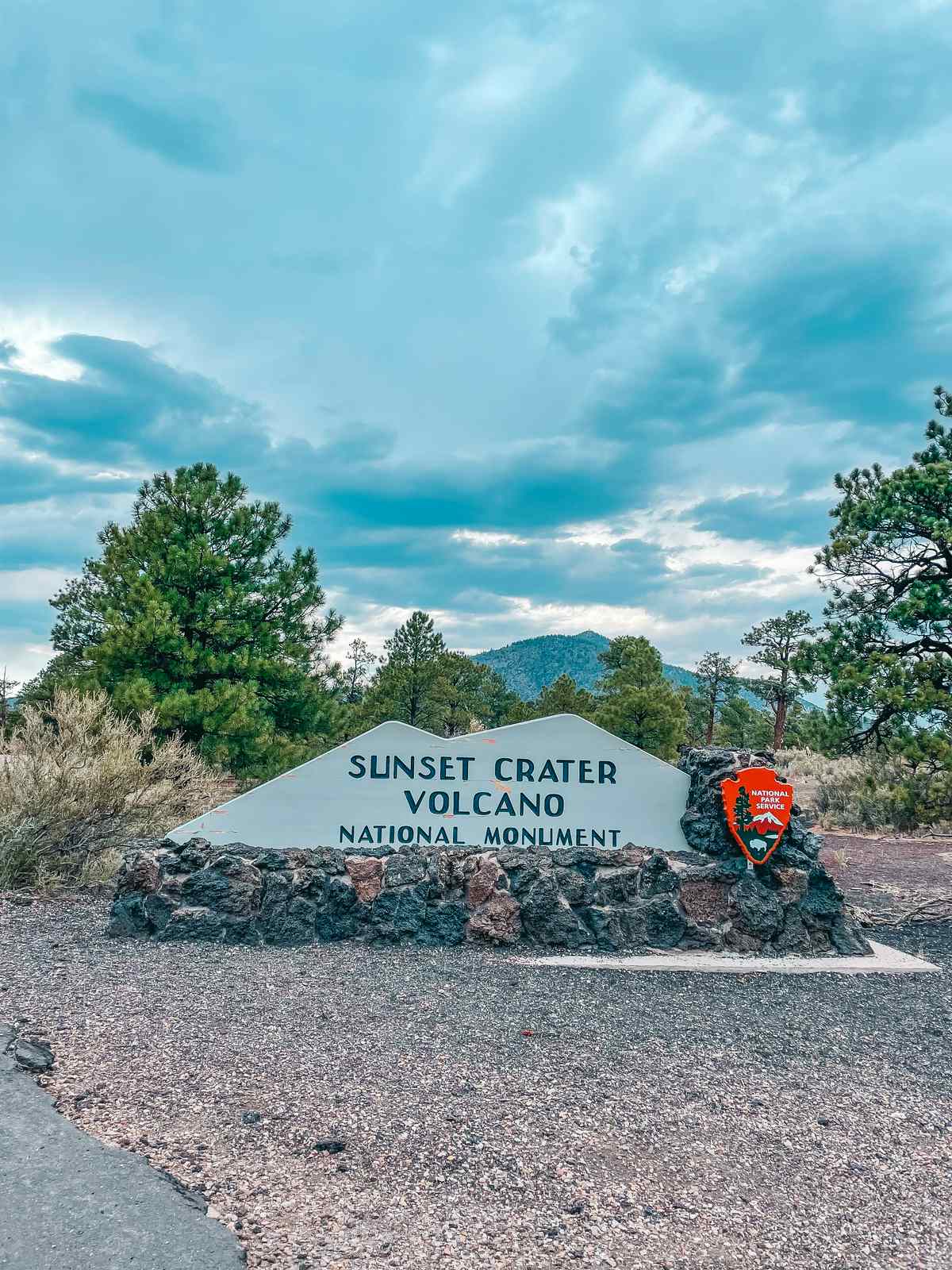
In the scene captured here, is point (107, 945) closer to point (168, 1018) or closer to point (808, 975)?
point (168, 1018)

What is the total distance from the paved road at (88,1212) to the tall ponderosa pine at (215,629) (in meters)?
11.1

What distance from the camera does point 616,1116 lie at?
11.2ft

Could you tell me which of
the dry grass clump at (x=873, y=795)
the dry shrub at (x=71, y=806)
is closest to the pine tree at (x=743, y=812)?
the dry shrub at (x=71, y=806)

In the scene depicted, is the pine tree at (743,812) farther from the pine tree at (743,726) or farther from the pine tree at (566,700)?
the pine tree at (743,726)

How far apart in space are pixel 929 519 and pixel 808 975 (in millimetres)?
10958

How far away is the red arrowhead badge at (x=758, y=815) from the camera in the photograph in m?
6.35

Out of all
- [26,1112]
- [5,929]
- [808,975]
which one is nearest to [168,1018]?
[26,1112]

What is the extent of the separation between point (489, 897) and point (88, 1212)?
371 cm

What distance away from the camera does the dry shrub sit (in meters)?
7.64

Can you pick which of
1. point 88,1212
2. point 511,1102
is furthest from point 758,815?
point 88,1212

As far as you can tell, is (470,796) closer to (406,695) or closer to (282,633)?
(282,633)

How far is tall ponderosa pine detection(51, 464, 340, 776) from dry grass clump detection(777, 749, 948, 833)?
30.2 feet

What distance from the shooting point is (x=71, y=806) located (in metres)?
7.97

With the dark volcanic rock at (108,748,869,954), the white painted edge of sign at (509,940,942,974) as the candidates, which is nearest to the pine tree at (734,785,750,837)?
the dark volcanic rock at (108,748,869,954)
